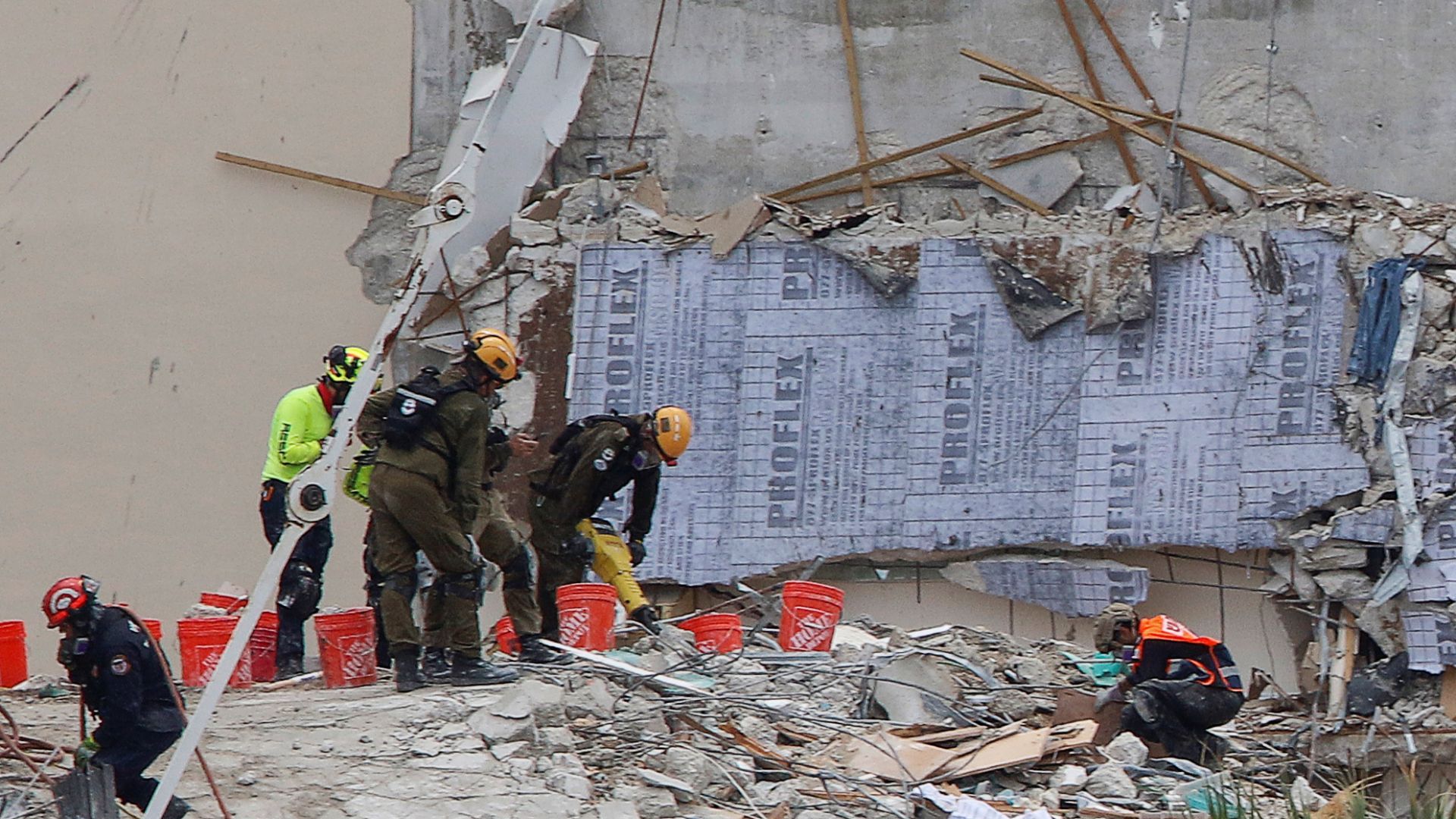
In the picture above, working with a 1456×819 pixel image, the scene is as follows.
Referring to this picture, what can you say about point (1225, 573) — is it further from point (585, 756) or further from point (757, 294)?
point (585, 756)

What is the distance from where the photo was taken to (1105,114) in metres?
12.4

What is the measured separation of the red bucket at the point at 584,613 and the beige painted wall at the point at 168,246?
4.08 m

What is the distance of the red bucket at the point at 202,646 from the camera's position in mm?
9453

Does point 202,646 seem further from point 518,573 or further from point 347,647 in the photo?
point 518,573

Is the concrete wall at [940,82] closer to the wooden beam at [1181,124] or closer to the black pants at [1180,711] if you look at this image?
the wooden beam at [1181,124]

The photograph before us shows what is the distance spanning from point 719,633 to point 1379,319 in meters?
4.51

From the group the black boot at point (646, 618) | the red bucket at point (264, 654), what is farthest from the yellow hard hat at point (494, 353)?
the red bucket at point (264, 654)

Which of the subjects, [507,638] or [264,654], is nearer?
[507,638]

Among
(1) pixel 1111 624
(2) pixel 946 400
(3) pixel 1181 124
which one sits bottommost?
(1) pixel 1111 624

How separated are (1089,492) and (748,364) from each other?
2.13 metres

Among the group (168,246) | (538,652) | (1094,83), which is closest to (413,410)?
(538,652)

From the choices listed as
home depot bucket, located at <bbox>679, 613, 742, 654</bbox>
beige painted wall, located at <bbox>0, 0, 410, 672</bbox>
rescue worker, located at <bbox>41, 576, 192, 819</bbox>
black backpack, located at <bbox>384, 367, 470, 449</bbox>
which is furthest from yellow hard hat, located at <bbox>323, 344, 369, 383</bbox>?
beige painted wall, located at <bbox>0, 0, 410, 672</bbox>

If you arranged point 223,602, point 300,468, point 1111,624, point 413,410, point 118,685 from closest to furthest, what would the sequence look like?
point 118,685
point 413,410
point 300,468
point 1111,624
point 223,602

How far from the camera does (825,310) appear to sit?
1244cm
